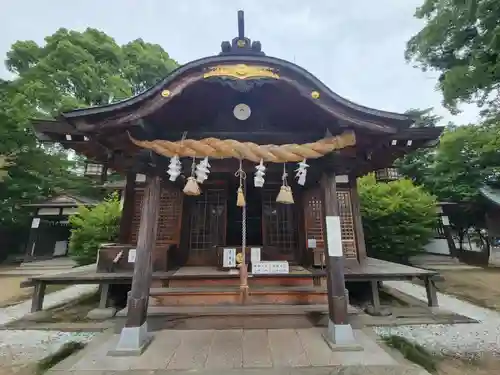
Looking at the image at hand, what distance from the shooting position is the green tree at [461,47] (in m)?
9.84

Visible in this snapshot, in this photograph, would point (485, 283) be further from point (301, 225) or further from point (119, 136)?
point (119, 136)

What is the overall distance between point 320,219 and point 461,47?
13130 millimetres

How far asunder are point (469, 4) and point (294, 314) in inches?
527

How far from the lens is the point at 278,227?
715 cm

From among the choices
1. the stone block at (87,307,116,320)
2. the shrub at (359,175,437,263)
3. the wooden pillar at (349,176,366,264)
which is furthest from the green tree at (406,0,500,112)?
the stone block at (87,307,116,320)

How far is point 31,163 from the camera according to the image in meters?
16.0

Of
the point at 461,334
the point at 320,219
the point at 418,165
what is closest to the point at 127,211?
the point at 320,219

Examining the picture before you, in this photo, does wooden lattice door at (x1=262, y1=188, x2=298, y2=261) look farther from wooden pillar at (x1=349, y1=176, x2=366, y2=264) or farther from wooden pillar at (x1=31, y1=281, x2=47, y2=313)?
wooden pillar at (x1=31, y1=281, x2=47, y2=313)

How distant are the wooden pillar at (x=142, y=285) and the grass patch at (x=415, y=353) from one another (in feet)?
12.8

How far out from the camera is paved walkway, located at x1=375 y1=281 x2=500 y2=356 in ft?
13.4

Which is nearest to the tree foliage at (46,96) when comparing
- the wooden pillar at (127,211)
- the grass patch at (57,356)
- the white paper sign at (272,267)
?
the wooden pillar at (127,211)

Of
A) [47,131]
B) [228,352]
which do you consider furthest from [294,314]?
[47,131]

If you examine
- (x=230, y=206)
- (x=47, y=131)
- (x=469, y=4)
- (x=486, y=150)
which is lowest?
(x=230, y=206)

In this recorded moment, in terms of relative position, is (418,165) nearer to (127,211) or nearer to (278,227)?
(278,227)
